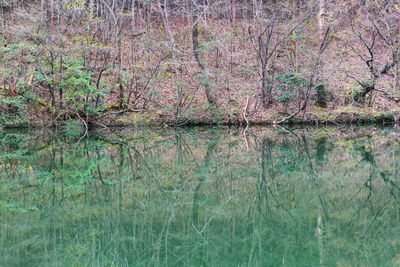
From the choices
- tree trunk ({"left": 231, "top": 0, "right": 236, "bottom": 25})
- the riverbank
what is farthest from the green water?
tree trunk ({"left": 231, "top": 0, "right": 236, "bottom": 25})

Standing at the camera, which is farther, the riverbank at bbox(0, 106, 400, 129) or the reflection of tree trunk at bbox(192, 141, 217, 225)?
the riverbank at bbox(0, 106, 400, 129)

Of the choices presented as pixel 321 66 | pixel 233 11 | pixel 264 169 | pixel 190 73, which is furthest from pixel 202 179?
pixel 233 11

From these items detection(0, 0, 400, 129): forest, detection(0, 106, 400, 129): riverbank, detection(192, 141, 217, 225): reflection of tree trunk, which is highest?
detection(0, 0, 400, 129): forest

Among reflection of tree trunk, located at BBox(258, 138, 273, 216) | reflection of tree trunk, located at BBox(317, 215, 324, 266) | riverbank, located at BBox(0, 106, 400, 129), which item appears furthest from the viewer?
riverbank, located at BBox(0, 106, 400, 129)

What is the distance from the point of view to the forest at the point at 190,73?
18.2 metres

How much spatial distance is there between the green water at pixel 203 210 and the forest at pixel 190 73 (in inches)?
376

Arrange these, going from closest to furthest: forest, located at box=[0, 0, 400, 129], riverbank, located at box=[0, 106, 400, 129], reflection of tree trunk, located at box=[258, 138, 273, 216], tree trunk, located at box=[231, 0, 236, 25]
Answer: reflection of tree trunk, located at box=[258, 138, 273, 216]
forest, located at box=[0, 0, 400, 129]
riverbank, located at box=[0, 106, 400, 129]
tree trunk, located at box=[231, 0, 236, 25]

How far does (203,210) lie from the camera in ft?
17.4

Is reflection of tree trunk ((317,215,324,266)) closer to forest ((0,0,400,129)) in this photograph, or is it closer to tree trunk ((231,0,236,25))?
forest ((0,0,400,129))

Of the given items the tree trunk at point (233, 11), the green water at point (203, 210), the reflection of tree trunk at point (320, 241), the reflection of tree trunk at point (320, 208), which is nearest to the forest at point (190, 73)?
the tree trunk at point (233, 11)

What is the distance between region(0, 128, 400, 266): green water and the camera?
377 centimetres

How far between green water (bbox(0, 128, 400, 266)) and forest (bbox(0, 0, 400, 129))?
31.4 ft

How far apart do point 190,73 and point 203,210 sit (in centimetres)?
1899

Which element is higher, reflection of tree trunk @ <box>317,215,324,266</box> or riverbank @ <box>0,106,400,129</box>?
riverbank @ <box>0,106,400,129</box>
